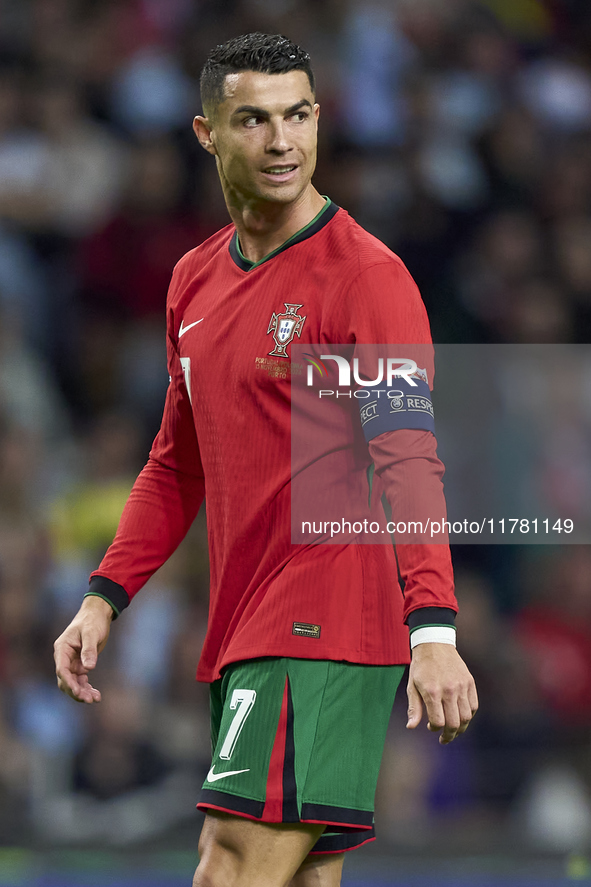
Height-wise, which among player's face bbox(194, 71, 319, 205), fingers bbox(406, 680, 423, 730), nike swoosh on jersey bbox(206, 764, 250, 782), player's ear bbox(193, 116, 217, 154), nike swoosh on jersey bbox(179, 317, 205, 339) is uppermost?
player's ear bbox(193, 116, 217, 154)

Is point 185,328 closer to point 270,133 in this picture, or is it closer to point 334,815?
point 270,133

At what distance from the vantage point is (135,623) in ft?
17.7

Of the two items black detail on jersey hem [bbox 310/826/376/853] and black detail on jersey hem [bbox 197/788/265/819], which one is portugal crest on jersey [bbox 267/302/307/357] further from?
black detail on jersey hem [bbox 310/826/376/853]

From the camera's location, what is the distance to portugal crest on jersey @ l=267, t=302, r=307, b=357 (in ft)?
8.13

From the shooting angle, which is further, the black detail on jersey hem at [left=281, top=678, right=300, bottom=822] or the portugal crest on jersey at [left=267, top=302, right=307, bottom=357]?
the portugal crest on jersey at [left=267, top=302, right=307, bottom=357]

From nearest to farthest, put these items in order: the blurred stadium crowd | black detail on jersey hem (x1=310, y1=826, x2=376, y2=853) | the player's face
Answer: the player's face < black detail on jersey hem (x1=310, y1=826, x2=376, y2=853) < the blurred stadium crowd

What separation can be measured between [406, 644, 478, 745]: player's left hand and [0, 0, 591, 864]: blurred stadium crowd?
3.05 meters

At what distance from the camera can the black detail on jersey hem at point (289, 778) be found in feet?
7.60

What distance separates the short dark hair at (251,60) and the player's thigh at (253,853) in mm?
1509

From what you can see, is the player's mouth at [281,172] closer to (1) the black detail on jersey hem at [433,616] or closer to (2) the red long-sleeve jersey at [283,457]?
(2) the red long-sleeve jersey at [283,457]

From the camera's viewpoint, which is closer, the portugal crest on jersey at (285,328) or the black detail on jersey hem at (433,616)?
the black detail on jersey hem at (433,616)

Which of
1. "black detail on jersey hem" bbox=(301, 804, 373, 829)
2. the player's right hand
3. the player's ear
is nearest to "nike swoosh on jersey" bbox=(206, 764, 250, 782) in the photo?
"black detail on jersey hem" bbox=(301, 804, 373, 829)

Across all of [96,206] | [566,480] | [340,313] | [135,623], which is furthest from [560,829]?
[96,206]

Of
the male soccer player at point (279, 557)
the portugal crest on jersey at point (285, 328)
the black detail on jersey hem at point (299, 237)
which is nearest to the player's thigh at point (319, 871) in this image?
the male soccer player at point (279, 557)
